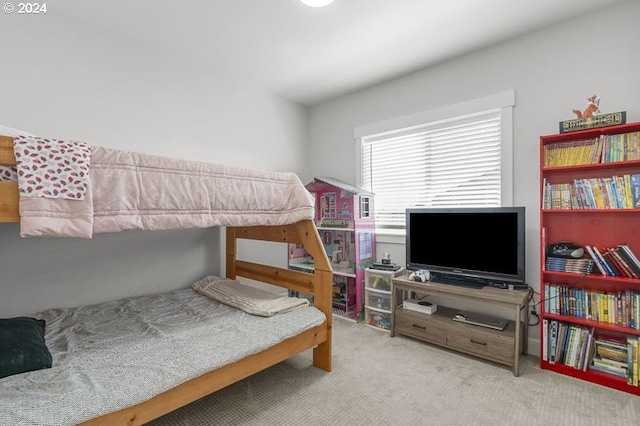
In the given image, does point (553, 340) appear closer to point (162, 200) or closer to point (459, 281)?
point (459, 281)

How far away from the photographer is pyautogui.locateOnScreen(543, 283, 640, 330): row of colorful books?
1.92 meters

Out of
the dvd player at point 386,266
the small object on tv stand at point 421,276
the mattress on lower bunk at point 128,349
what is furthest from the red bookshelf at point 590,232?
the mattress on lower bunk at point 128,349

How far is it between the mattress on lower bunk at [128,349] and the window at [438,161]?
1706mm

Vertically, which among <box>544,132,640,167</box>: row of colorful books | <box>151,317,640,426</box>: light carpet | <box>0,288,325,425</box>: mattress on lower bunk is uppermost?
<box>544,132,640,167</box>: row of colorful books

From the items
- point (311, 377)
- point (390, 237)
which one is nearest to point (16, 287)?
point (311, 377)

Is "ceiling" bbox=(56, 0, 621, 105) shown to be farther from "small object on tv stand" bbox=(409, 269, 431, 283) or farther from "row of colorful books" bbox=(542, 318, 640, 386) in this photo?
"row of colorful books" bbox=(542, 318, 640, 386)

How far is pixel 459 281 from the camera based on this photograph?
2609 millimetres

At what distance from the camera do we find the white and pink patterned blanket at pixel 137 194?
1221mm

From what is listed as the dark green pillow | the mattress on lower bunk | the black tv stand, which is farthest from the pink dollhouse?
the dark green pillow

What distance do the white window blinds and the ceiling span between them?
2.19 feet

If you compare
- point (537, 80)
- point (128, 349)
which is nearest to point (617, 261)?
point (537, 80)

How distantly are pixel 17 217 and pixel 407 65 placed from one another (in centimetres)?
305

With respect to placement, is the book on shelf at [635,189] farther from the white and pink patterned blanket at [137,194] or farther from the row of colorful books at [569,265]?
the white and pink patterned blanket at [137,194]

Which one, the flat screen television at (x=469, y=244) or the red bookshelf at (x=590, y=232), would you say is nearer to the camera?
the red bookshelf at (x=590, y=232)
